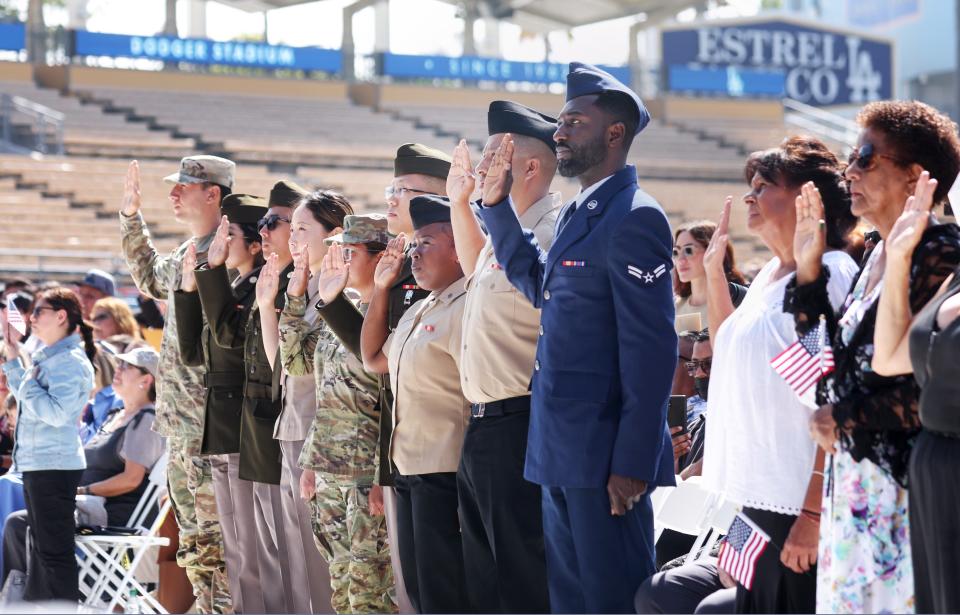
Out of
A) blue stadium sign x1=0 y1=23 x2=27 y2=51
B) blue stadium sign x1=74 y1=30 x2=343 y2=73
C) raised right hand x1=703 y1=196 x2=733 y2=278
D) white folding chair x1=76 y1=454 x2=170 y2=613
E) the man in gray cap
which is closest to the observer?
raised right hand x1=703 y1=196 x2=733 y2=278

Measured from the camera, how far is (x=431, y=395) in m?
3.96

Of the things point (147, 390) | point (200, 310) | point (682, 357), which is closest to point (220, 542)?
point (200, 310)

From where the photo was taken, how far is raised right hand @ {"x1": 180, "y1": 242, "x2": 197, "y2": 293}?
5.19 meters

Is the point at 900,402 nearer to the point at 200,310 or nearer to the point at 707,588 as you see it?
the point at 707,588

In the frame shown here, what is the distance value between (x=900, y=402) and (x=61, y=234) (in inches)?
574

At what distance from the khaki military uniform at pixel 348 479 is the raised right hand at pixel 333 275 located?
14cm

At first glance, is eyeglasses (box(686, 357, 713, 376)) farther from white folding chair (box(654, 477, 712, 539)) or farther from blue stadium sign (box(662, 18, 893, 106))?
blue stadium sign (box(662, 18, 893, 106))

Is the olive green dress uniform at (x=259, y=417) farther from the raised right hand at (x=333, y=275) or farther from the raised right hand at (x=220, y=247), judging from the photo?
the raised right hand at (x=333, y=275)

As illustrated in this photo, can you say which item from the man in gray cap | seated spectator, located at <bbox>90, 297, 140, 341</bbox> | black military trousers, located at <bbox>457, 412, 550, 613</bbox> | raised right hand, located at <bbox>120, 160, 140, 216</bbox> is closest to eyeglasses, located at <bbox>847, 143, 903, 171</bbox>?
black military trousers, located at <bbox>457, 412, 550, 613</bbox>

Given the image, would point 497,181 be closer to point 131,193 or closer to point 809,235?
point 809,235

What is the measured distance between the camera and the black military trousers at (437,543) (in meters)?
3.91

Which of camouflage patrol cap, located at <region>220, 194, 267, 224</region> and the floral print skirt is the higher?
camouflage patrol cap, located at <region>220, 194, 267, 224</region>

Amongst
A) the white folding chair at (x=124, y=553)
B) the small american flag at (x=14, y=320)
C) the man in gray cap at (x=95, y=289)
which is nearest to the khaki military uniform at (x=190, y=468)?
the white folding chair at (x=124, y=553)

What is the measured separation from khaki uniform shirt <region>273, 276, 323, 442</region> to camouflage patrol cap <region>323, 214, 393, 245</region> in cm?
42
